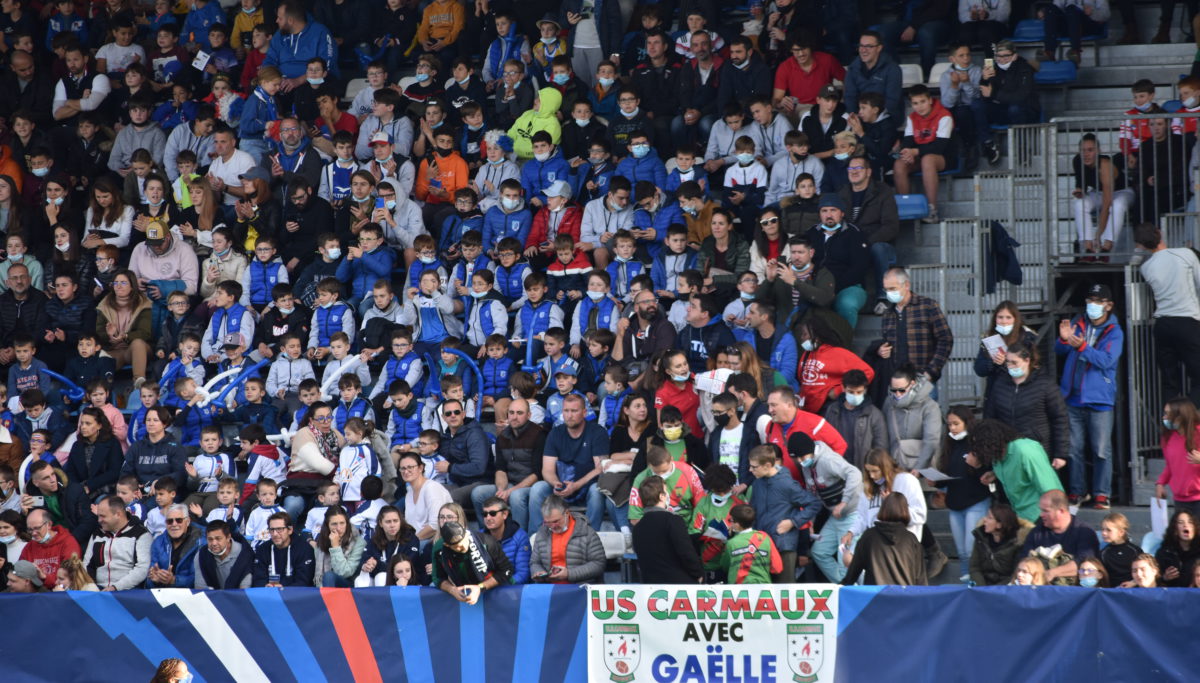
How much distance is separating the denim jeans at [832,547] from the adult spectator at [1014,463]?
3.58 ft

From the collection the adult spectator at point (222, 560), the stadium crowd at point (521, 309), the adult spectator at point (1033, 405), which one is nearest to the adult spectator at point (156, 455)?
the stadium crowd at point (521, 309)

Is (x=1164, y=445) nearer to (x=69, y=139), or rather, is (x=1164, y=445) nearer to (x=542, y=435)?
(x=542, y=435)

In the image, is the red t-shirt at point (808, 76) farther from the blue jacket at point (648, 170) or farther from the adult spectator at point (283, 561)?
the adult spectator at point (283, 561)

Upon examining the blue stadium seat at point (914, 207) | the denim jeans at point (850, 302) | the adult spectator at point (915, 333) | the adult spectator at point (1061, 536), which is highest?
the blue stadium seat at point (914, 207)

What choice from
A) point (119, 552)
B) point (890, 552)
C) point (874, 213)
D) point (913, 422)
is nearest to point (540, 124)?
point (874, 213)

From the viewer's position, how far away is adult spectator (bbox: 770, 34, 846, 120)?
59.8 ft

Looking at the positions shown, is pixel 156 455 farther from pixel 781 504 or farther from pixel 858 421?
pixel 858 421

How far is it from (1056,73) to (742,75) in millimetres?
3394

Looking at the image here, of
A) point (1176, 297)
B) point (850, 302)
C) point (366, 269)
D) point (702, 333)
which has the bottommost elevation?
point (702, 333)

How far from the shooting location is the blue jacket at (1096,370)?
536 inches

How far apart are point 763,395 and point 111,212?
891 cm

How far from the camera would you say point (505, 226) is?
1786 cm

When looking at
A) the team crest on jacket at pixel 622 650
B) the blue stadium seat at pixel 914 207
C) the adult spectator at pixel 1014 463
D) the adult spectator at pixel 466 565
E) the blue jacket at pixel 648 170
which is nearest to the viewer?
the team crest on jacket at pixel 622 650

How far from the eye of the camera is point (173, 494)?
15.0 metres
